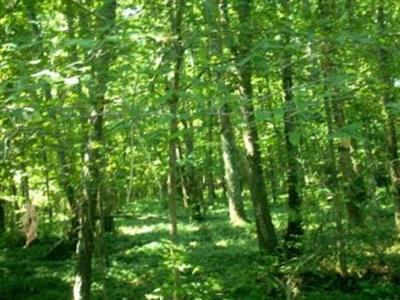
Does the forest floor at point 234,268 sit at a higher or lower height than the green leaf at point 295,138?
lower

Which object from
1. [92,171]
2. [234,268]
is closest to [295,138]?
[92,171]

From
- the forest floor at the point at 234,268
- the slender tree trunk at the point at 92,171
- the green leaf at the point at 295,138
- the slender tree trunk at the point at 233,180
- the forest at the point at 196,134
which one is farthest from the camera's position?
the slender tree trunk at the point at 233,180

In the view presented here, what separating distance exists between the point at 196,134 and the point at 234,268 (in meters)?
3.46

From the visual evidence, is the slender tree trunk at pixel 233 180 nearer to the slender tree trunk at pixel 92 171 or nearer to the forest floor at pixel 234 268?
the forest floor at pixel 234 268

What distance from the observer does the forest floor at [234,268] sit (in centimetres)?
1040

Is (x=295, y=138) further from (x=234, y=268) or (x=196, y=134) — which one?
(x=234, y=268)

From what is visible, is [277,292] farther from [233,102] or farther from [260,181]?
[233,102]

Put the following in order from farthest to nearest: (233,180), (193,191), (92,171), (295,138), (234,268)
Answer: (193,191), (233,180), (234,268), (92,171), (295,138)

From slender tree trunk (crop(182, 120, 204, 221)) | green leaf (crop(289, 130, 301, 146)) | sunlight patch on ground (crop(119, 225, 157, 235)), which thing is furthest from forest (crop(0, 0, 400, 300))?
slender tree trunk (crop(182, 120, 204, 221))

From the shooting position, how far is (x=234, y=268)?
13445 mm

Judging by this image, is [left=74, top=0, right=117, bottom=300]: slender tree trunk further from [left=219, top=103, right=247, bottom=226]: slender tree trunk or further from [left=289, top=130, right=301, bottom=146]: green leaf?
[left=219, top=103, right=247, bottom=226]: slender tree trunk

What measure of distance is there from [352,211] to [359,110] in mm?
3062

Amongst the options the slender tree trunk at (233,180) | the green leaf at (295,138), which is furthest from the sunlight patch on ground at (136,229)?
the green leaf at (295,138)

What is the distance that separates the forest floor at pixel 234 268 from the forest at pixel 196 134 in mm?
64
